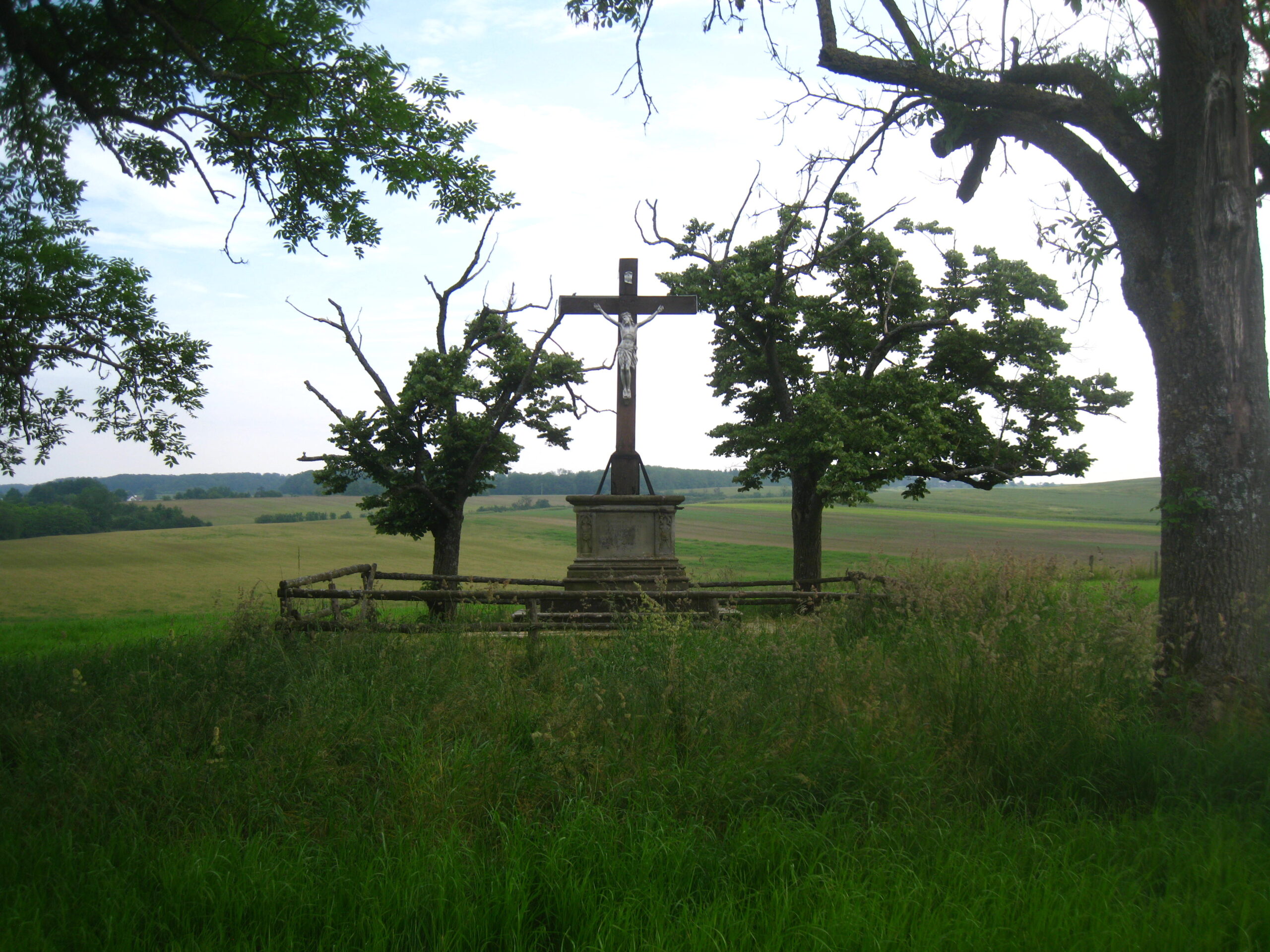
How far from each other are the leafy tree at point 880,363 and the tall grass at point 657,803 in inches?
358

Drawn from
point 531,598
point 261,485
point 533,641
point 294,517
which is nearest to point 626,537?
point 531,598

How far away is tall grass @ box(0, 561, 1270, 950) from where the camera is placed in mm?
2963

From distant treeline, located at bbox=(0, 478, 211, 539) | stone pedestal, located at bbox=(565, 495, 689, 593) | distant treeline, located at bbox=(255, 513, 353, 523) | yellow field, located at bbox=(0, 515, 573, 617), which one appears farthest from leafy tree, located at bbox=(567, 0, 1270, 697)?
distant treeline, located at bbox=(255, 513, 353, 523)

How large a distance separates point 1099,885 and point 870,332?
1377 cm

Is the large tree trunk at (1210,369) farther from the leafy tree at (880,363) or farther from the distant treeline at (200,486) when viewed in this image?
the distant treeline at (200,486)

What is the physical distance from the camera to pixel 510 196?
43.4 feet

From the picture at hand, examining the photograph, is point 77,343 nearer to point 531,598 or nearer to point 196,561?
point 531,598

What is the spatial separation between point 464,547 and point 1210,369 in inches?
1345

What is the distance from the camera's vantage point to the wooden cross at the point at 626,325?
Answer: 12.8 m

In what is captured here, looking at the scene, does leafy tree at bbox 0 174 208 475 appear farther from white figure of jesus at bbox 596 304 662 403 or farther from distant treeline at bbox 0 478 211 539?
distant treeline at bbox 0 478 211 539

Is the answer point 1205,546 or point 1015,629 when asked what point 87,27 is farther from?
point 1205,546

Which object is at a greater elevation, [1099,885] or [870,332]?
[870,332]

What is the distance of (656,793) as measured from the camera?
3.78m

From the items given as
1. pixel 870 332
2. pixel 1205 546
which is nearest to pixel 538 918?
pixel 1205 546
